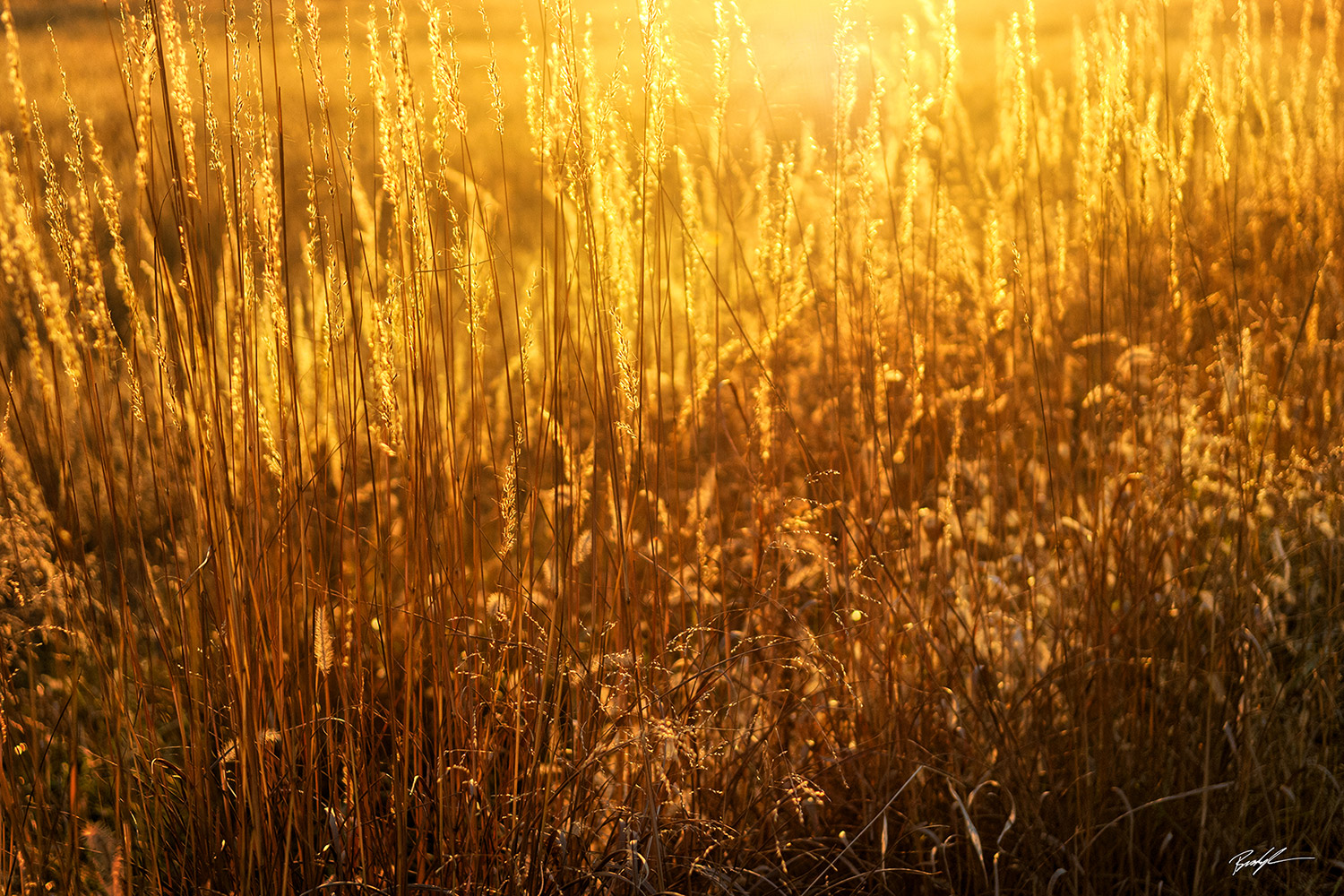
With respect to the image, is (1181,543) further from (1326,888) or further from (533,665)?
(533,665)

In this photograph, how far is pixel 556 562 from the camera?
4.23 feet

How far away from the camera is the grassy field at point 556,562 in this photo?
4.07 feet

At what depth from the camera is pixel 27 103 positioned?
3.96ft
